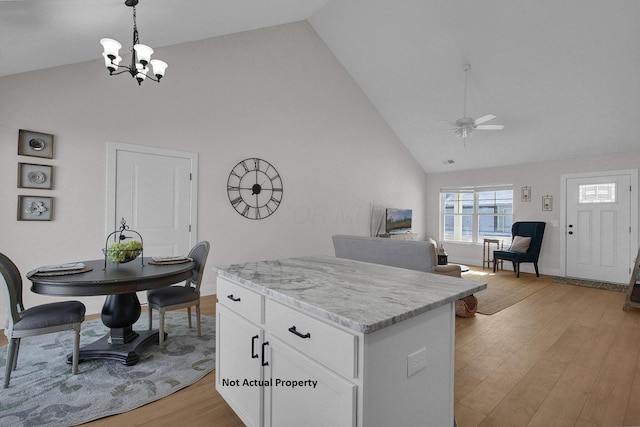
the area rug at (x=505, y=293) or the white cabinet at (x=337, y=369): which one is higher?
the white cabinet at (x=337, y=369)

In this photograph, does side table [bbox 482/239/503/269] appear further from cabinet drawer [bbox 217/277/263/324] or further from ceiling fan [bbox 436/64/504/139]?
cabinet drawer [bbox 217/277/263/324]

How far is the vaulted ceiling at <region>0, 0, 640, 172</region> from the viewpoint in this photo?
2857 millimetres

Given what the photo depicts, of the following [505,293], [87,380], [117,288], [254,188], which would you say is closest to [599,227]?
[505,293]

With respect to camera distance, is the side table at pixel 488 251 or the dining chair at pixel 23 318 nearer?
the dining chair at pixel 23 318

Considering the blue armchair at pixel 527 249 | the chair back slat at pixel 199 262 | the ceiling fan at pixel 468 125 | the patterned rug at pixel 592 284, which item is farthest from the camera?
the blue armchair at pixel 527 249

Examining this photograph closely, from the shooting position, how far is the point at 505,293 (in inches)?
188

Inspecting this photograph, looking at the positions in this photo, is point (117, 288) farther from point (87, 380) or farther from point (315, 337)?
point (315, 337)

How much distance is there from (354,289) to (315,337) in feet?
1.11

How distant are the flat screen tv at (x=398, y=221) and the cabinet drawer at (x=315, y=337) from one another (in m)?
5.85

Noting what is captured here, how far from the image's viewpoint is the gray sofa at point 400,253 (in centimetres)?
327

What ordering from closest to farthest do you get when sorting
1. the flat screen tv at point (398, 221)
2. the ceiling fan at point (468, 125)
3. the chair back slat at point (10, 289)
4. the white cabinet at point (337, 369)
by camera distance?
the white cabinet at point (337, 369)
the chair back slat at point (10, 289)
the ceiling fan at point (468, 125)
the flat screen tv at point (398, 221)

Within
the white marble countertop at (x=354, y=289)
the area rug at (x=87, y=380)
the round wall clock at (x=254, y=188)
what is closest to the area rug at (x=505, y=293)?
the white marble countertop at (x=354, y=289)

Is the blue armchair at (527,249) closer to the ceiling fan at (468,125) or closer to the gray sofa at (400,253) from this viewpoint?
the ceiling fan at (468,125)

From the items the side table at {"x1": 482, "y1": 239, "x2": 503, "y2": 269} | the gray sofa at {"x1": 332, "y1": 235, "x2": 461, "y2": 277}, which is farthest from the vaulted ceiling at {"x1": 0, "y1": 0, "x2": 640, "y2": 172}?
the gray sofa at {"x1": 332, "y1": 235, "x2": 461, "y2": 277}
